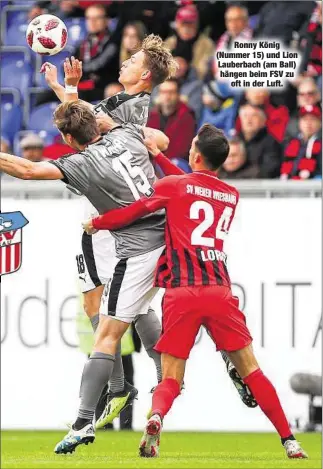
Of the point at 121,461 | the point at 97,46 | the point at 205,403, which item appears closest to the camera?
the point at 121,461

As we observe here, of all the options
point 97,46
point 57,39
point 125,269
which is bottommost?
point 125,269

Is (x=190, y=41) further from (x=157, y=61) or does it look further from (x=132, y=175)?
(x=132, y=175)

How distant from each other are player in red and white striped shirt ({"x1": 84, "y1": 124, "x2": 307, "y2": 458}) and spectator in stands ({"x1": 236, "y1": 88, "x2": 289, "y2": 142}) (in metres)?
6.24

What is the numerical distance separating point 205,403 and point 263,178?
2786 mm

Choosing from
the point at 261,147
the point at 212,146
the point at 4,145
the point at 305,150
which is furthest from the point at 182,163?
the point at 212,146

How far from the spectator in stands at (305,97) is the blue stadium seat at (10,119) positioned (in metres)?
3.63

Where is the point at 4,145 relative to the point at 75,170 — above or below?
above

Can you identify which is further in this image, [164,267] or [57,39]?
[57,39]

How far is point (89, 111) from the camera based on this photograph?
827 cm

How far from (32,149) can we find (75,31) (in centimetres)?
237

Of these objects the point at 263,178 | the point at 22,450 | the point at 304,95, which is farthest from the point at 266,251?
the point at 22,450

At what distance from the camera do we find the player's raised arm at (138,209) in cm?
789

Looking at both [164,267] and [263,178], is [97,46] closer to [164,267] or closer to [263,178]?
[263,178]

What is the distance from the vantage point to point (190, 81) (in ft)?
49.7
